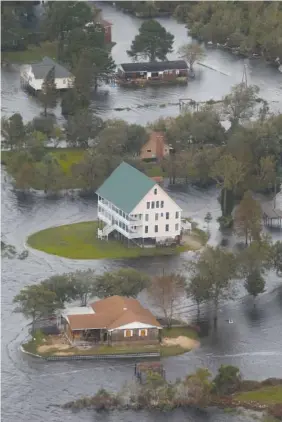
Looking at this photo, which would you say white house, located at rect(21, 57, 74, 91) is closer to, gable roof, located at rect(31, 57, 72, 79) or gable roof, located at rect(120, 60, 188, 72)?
gable roof, located at rect(31, 57, 72, 79)

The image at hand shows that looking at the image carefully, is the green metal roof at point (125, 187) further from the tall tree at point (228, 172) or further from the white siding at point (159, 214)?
the tall tree at point (228, 172)

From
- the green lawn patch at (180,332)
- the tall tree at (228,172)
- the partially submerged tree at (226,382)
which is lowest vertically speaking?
the tall tree at (228,172)

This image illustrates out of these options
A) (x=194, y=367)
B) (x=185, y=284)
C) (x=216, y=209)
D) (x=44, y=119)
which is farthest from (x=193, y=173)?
(x=194, y=367)

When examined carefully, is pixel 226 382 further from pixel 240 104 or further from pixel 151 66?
pixel 151 66

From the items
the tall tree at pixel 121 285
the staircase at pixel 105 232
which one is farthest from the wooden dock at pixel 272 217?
the tall tree at pixel 121 285

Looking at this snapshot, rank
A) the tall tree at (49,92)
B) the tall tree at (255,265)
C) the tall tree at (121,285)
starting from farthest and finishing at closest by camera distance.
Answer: the tall tree at (49,92), the tall tree at (255,265), the tall tree at (121,285)

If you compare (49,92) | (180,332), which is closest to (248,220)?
(180,332)
